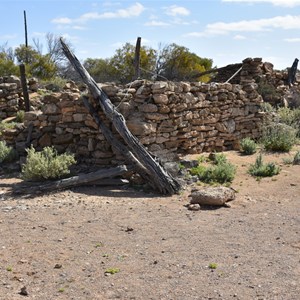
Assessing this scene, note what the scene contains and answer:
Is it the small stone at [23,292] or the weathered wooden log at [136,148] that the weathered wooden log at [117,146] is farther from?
the small stone at [23,292]

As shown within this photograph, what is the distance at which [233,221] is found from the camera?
19.0ft

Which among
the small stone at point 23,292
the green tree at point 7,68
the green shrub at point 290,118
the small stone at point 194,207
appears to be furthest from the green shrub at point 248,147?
the green tree at point 7,68

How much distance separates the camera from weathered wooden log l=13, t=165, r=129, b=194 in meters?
7.12

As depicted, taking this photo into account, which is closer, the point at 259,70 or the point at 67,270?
the point at 67,270

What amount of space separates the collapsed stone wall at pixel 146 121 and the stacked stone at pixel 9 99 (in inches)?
232

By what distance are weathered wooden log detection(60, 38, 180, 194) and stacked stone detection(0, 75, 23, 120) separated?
731cm

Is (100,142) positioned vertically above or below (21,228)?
above

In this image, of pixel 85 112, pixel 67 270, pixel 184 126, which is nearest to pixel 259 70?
pixel 184 126

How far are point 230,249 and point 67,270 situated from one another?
1708mm

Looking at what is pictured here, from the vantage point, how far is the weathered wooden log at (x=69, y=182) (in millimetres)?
7125

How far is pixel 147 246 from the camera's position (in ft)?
16.1

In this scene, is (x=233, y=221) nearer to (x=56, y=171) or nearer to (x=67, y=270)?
(x=67, y=270)

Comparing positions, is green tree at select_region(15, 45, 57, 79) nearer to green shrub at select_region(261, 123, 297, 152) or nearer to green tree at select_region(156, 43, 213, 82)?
green tree at select_region(156, 43, 213, 82)

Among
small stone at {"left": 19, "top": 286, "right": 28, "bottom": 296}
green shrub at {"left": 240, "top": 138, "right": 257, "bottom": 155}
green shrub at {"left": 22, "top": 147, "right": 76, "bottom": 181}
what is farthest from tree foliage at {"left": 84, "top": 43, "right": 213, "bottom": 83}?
small stone at {"left": 19, "top": 286, "right": 28, "bottom": 296}
